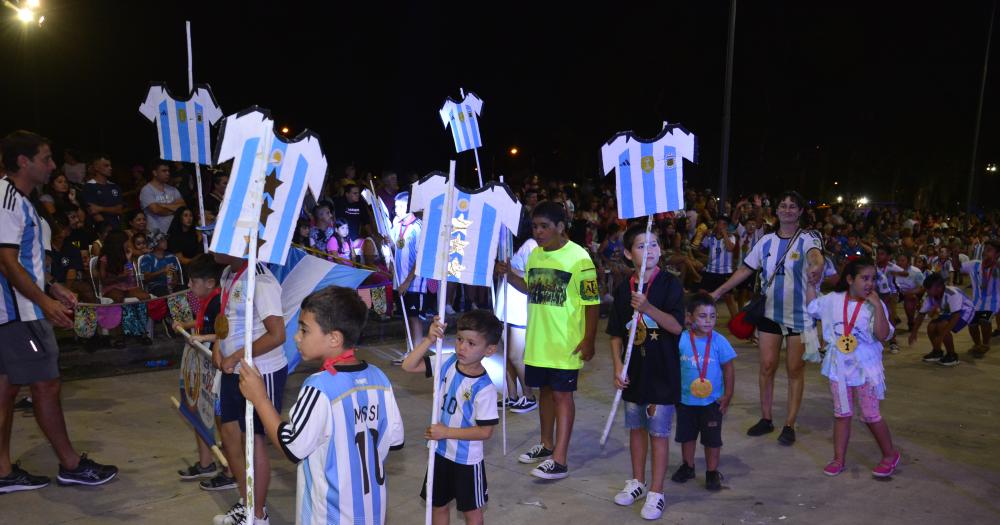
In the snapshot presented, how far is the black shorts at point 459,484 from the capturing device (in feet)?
13.3

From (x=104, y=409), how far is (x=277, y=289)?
3845mm

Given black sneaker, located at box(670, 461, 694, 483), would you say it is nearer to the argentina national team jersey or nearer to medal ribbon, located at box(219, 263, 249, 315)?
the argentina national team jersey

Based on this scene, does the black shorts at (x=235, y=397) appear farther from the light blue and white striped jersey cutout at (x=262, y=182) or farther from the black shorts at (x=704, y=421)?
the black shorts at (x=704, y=421)

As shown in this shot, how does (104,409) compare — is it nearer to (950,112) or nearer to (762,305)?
(762,305)

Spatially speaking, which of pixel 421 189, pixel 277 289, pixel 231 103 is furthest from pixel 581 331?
pixel 231 103

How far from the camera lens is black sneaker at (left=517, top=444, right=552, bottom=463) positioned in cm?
600

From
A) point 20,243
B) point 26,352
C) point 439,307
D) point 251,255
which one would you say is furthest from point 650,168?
point 26,352

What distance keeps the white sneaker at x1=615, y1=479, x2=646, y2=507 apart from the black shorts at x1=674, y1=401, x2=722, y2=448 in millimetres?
539

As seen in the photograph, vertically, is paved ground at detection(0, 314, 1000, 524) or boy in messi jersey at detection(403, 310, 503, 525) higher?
boy in messi jersey at detection(403, 310, 503, 525)

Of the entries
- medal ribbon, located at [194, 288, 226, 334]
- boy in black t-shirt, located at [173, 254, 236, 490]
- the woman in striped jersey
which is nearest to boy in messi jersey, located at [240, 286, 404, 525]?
boy in black t-shirt, located at [173, 254, 236, 490]

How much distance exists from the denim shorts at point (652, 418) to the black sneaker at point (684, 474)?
696 mm

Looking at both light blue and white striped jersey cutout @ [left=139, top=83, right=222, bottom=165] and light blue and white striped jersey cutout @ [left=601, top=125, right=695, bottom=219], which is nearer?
light blue and white striped jersey cutout @ [left=601, top=125, right=695, bottom=219]

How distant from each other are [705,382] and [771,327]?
1.62 metres

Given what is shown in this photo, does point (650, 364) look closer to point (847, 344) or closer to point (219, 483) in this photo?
point (847, 344)
